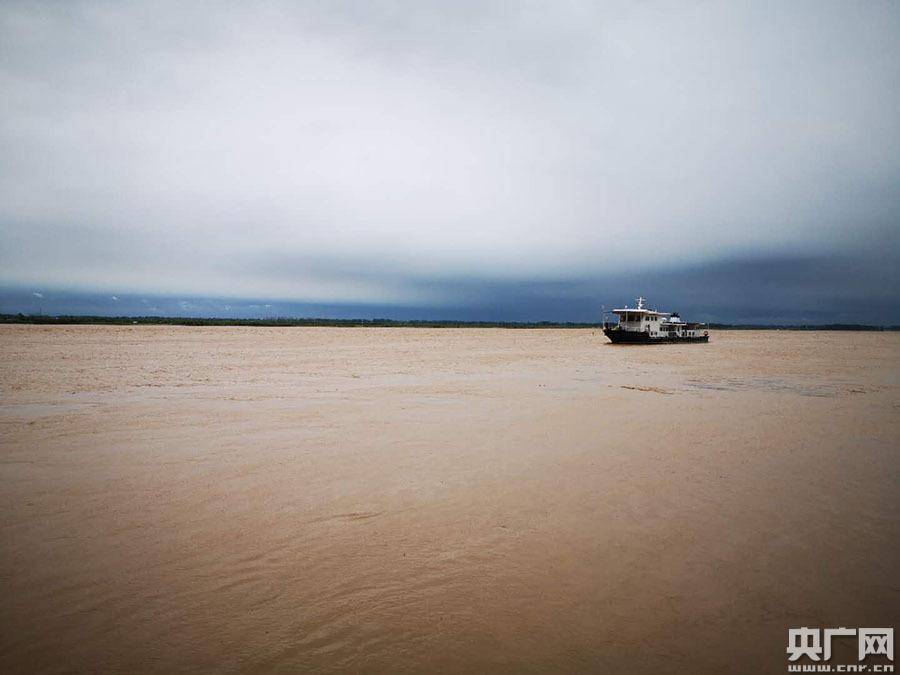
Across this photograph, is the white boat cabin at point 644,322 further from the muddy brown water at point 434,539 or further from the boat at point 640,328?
the muddy brown water at point 434,539

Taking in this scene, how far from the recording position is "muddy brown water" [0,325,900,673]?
3.76 m

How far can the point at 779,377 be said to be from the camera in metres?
22.2

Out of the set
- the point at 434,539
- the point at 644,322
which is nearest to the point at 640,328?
the point at 644,322

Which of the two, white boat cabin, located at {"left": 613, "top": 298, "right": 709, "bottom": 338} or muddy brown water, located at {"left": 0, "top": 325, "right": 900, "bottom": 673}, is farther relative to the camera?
white boat cabin, located at {"left": 613, "top": 298, "right": 709, "bottom": 338}

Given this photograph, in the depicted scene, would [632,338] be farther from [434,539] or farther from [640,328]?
[434,539]

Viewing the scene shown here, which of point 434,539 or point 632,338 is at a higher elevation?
point 632,338

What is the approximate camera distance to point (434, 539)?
5.47m

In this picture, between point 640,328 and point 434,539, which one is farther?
point 640,328

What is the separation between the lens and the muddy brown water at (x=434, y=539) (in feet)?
12.3

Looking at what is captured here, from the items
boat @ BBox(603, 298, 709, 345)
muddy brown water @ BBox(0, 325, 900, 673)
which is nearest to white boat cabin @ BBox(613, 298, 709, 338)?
boat @ BBox(603, 298, 709, 345)

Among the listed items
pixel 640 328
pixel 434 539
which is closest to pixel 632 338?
pixel 640 328

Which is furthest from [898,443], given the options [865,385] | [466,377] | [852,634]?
[466,377]

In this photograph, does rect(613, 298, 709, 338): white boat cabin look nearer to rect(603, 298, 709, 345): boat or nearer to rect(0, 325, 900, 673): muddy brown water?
rect(603, 298, 709, 345): boat

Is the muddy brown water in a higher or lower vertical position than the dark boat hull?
lower
